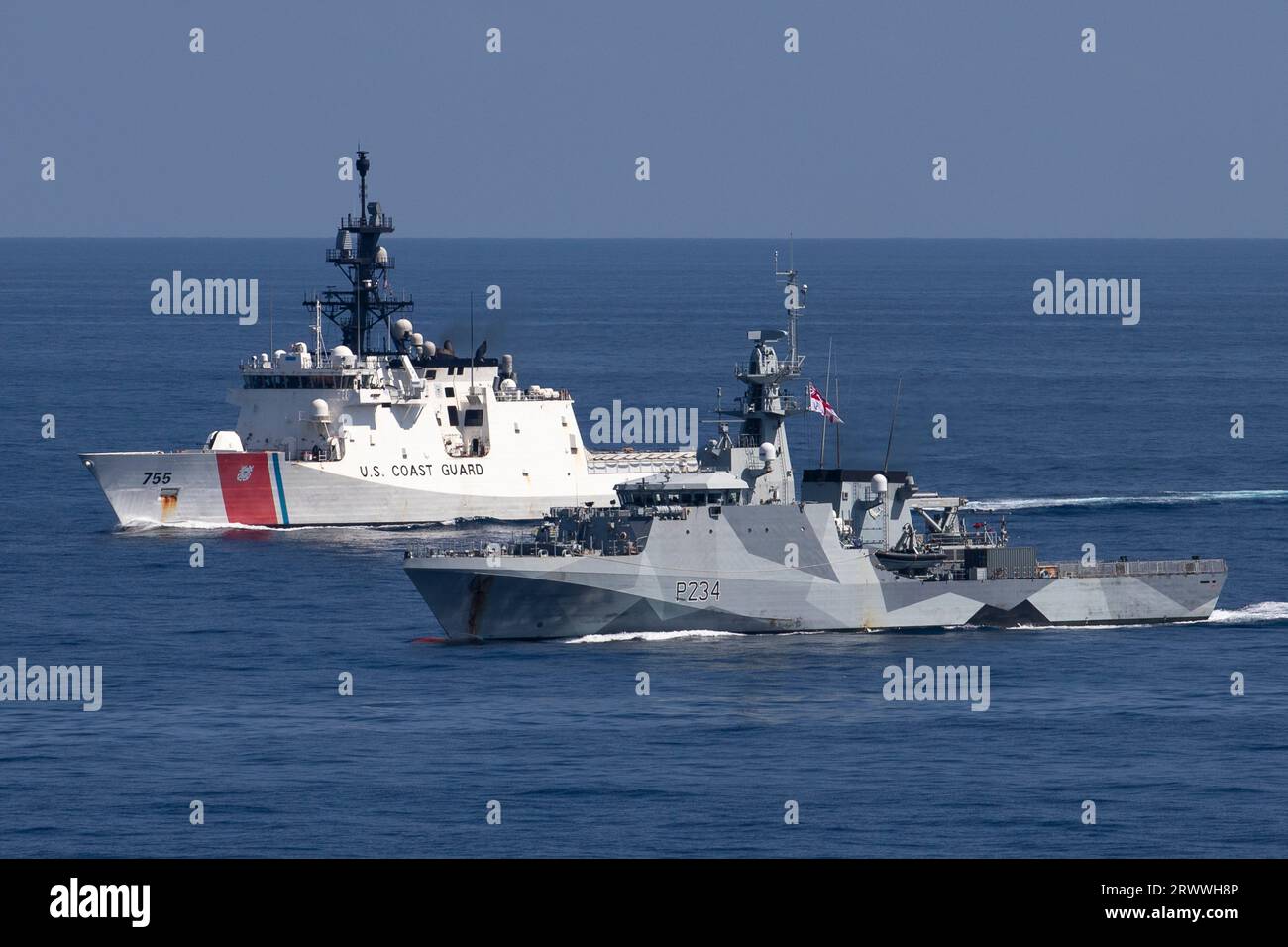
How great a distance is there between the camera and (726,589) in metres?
48.8

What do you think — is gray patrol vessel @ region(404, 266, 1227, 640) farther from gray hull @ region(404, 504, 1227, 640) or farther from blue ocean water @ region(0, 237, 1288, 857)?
blue ocean water @ region(0, 237, 1288, 857)

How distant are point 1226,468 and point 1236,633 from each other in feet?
95.2

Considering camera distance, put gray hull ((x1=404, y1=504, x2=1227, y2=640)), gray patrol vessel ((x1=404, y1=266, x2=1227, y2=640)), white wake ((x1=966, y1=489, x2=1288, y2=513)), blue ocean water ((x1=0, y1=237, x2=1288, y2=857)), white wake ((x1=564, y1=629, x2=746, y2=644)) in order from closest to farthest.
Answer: blue ocean water ((x1=0, y1=237, x2=1288, y2=857)) < gray hull ((x1=404, y1=504, x2=1227, y2=640)) < gray patrol vessel ((x1=404, y1=266, x2=1227, y2=640)) < white wake ((x1=564, y1=629, x2=746, y2=644)) < white wake ((x1=966, y1=489, x2=1288, y2=513))

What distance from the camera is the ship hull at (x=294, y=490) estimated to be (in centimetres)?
6694

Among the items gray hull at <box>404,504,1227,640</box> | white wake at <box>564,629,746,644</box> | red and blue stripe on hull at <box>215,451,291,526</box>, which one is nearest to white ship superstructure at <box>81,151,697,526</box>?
red and blue stripe on hull at <box>215,451,291,526</box>

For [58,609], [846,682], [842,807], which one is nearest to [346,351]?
[58,609]

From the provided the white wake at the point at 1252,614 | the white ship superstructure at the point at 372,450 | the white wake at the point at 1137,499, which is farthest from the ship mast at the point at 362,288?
the white wake at the point at 1252,614

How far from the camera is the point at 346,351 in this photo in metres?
70.8

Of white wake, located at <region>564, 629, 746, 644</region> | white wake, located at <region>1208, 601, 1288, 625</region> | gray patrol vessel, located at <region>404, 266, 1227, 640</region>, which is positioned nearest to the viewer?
gray patrol vessel, located at <region>404, 266, 1227, 640</region>

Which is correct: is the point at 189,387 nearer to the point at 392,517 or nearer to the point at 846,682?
the point at 392,517

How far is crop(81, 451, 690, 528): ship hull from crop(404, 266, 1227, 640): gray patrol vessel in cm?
1900

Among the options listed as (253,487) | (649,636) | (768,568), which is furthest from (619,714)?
(253,487)

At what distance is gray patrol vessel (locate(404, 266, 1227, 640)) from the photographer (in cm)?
4797

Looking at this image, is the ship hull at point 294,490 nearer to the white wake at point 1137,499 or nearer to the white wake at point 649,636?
the white wake at point 1137,499
